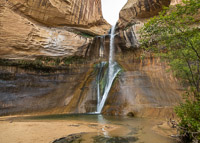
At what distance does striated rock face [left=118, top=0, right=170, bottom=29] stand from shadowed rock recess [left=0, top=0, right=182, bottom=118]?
0.11 metres

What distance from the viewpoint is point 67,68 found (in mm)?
16734

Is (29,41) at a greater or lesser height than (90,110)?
greater

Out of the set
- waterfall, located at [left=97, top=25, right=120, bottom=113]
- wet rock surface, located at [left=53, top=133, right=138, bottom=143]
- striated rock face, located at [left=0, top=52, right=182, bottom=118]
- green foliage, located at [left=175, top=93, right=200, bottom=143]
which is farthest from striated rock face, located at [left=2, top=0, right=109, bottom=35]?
green foliage, located at [left=175, top=93, right=200, bottom=143]

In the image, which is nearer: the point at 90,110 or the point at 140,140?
the point at 140,140

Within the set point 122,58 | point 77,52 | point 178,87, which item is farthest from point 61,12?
point 178,87

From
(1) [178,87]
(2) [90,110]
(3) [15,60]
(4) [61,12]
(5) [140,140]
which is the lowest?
(2) [90,110]

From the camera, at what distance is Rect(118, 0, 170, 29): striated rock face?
17.3 metres

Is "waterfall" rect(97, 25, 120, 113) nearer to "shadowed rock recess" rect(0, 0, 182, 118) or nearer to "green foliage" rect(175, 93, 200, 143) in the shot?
"shadowed rock recess" rect(0, 0, 182, 118)

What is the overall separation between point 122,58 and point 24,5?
12.5 meters

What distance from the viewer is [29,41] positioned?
14.6 m

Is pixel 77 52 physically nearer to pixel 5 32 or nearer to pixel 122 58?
pixel 122 58

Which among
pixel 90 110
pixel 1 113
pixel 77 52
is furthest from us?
pixel 77 52

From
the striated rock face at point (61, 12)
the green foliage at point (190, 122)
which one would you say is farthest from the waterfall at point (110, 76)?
the green foliage at point (190, 122)

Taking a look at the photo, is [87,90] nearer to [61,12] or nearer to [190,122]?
[61,12]
